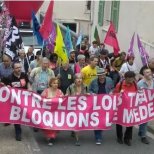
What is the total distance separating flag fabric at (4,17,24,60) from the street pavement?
324cm

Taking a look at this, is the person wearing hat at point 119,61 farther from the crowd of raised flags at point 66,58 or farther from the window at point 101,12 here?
the window at point 101,12

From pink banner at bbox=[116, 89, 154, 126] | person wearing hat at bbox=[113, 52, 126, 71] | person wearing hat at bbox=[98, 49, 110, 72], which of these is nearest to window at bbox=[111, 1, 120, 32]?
person wearing hat at bbox=[113, 52, 126, 71]

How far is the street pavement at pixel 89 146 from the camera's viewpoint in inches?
396

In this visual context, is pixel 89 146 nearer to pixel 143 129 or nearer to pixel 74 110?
pixel 74 110

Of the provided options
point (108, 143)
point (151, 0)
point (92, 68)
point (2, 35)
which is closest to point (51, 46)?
point (2, 35)

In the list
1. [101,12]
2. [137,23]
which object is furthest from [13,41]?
[101,12]

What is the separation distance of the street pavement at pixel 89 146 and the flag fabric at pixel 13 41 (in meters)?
3.24

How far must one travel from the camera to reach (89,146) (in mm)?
10391

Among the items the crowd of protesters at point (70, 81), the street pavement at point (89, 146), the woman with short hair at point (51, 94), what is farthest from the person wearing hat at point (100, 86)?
the woman with short hair at point (51, 94)

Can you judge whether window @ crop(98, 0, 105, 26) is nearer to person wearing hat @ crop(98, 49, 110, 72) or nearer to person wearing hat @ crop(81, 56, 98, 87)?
person wearing hat @ crop(98, 49, 110, 72)

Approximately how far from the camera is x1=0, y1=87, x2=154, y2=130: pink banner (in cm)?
1033

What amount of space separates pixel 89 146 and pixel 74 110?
0.75 meters

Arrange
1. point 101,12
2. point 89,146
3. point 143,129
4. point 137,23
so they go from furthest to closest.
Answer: point 101,12 < point 137,23 < point 143,129 < point 89,146

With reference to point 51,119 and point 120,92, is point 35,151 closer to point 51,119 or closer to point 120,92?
point 51,119
